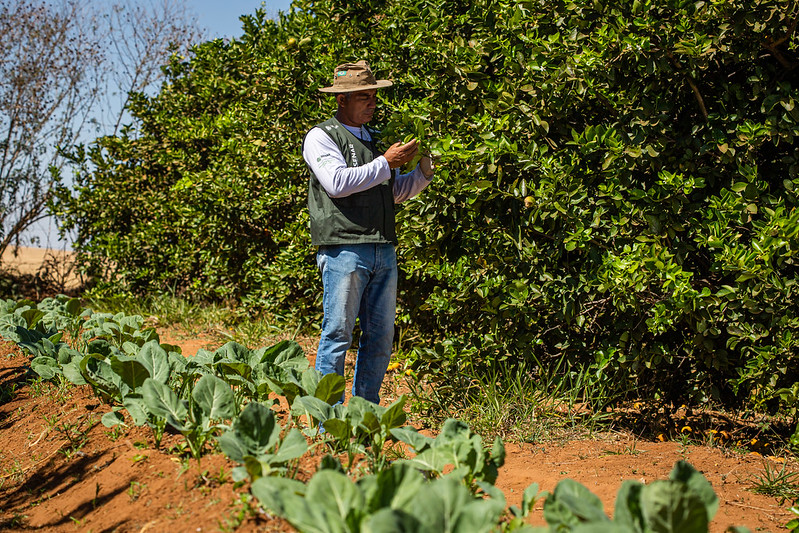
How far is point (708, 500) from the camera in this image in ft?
6.38

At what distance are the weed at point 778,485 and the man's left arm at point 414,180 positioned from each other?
7.55 feet

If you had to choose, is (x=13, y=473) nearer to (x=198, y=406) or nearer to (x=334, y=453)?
(x=198, y=406)

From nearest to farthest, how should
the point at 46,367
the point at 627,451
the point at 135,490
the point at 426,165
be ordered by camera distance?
the point at 135,490 < the point at 627,451 < the point at 46,367 < the point at 426,165

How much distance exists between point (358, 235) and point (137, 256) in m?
5.42

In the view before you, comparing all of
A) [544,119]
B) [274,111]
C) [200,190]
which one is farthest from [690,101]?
[200,190]

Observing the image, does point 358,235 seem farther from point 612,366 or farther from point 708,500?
point 708,500

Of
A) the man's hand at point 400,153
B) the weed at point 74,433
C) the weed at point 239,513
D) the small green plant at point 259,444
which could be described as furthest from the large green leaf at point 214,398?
the man's hand at point 400,153

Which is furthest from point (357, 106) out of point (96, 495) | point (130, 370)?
point (96, 495)

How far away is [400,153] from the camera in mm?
3965

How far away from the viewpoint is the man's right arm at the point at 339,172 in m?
3.85

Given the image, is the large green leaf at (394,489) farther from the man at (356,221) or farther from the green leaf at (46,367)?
the green leaf at (46,367)

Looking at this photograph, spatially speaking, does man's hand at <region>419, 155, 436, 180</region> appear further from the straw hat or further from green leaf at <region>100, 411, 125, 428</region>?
green leaf at <region>100, 411, 125, 428</region>

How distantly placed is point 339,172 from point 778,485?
8.40 feet

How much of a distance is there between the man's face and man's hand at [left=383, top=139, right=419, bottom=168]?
33 cm
